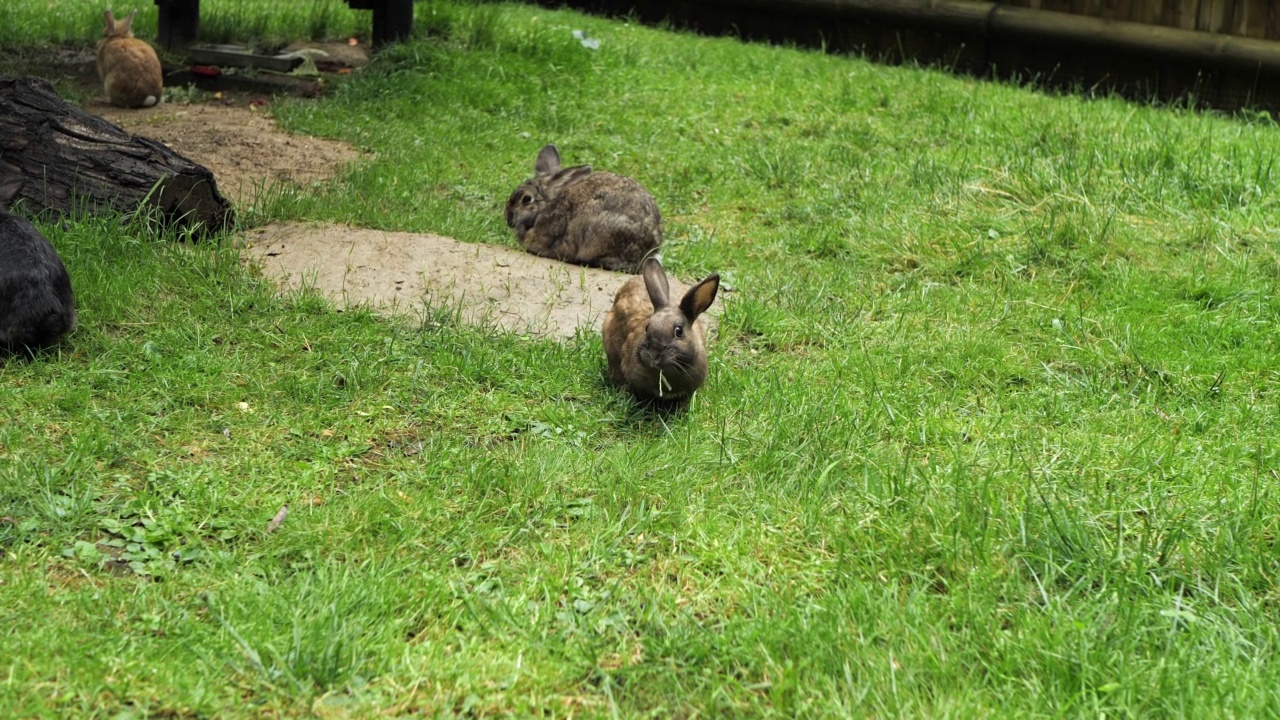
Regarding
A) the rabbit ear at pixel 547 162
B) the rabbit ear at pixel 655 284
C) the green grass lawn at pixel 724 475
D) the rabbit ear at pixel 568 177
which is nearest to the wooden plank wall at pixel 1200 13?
the green grass lawn at pixel 724 475

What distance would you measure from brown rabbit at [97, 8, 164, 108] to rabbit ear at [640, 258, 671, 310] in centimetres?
617

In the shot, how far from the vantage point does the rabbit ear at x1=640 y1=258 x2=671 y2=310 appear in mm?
5316

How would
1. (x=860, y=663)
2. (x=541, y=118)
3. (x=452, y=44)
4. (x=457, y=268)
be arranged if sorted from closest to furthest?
(x=860, y=663) < (x=457, y=268) < (x=541, y=118) < (x=452, y=44)

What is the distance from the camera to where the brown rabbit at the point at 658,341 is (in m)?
5.09

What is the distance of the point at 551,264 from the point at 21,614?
4117mm

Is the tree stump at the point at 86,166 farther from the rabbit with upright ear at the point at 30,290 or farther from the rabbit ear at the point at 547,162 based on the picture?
the rabbit ear at the point at 547,162

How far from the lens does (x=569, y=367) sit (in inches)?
225

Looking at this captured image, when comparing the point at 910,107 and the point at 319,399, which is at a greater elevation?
the point at 910,107

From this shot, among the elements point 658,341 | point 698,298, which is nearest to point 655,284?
point 698,298

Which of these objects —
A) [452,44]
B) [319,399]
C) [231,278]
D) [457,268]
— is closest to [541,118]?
[452,44]

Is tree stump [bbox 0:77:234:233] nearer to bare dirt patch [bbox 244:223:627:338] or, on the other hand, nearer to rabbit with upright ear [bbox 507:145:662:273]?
bare dirt patch [bbox 244:223:627:338]

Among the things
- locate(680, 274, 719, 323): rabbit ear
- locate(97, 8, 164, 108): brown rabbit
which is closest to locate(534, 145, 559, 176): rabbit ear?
locate(680, 274, 719, 323): rabbit ear

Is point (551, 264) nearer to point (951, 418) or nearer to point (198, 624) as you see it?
point (951, 418)

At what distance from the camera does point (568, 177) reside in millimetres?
7918
